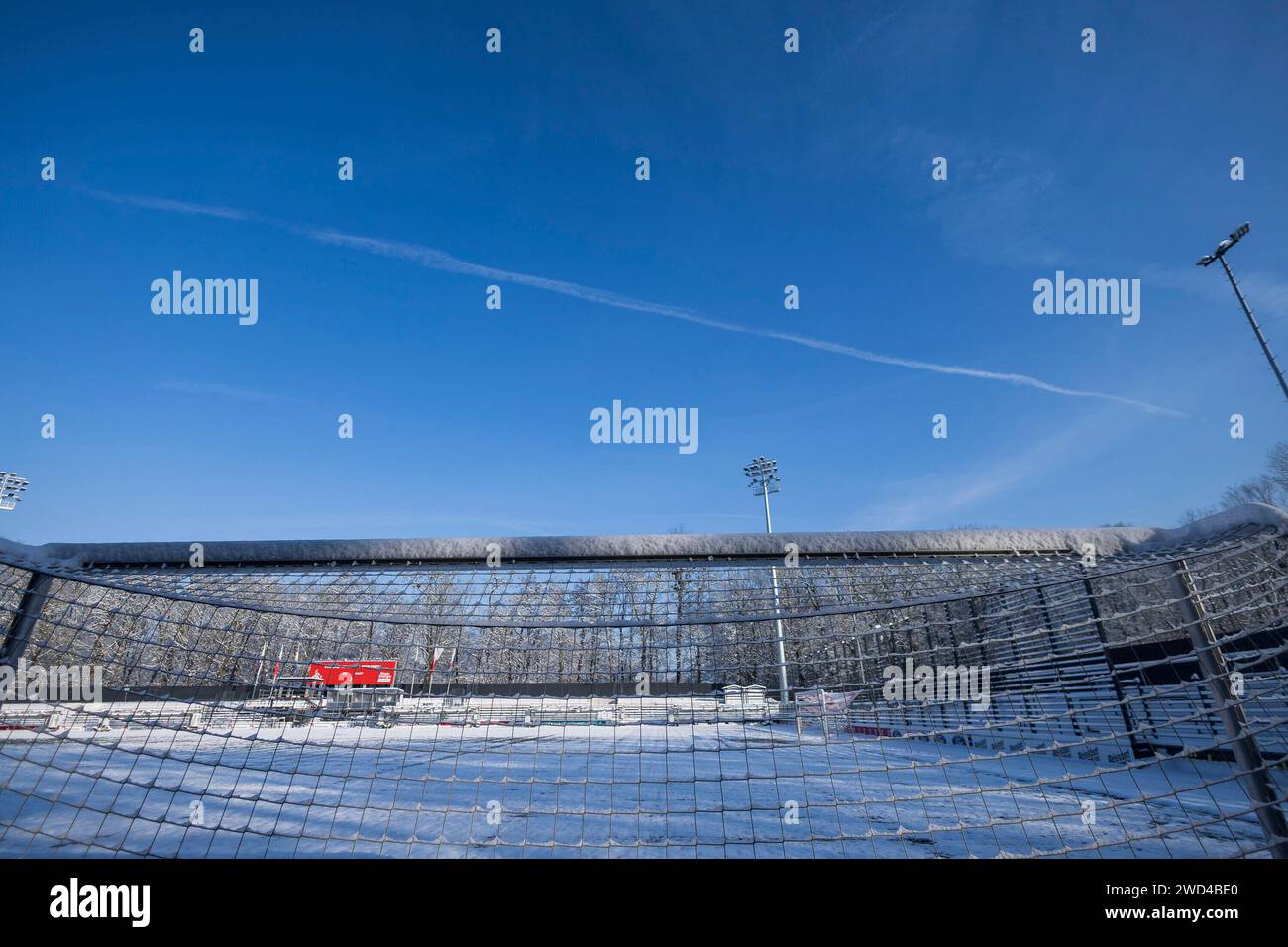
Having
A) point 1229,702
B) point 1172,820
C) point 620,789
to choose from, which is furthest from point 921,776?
point 1229,702

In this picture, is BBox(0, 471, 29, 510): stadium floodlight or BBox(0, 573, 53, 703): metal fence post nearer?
BBox(0, 573, 53, 703): metal fence post

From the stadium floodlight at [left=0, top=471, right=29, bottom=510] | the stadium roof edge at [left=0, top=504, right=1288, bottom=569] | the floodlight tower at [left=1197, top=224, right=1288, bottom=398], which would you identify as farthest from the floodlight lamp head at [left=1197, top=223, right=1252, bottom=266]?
the stadium floodlight at [left=0, top=471, right=29, bottom=510]

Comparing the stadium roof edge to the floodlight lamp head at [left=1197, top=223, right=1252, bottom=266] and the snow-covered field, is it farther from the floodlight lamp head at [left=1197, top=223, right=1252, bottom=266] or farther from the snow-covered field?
the floodlight lamp head at [left=1197, top=223, right=1252, bottom=266]

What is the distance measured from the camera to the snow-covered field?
11.8 feet

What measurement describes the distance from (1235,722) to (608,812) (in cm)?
347

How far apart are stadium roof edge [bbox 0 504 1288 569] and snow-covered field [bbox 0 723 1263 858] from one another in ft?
3.68

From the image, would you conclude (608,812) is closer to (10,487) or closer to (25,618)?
(25,618)

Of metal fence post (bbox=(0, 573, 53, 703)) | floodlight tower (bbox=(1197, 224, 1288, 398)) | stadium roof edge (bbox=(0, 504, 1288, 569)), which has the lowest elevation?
metal fence post (bbox=(0, 573, 53, 703))

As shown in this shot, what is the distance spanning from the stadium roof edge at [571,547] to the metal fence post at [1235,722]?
51 centimetres

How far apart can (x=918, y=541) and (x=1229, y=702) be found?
1.69 m

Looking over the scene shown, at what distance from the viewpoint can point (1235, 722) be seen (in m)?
3.01

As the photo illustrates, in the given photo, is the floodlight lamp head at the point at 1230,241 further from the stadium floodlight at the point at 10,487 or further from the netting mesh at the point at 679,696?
the stadium floodlight at the point at 10,487

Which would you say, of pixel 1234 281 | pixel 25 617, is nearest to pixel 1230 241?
pixel 1234 281
